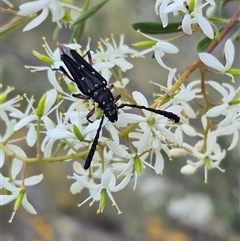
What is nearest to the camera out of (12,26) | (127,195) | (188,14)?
(188,14)

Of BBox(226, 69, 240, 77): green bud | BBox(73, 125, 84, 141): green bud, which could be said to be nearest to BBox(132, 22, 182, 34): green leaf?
BBox(226, 69, 240, 77): green bud

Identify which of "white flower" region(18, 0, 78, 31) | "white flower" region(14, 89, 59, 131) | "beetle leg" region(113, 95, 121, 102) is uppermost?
"white flower" region(18, 0, 78, 31)

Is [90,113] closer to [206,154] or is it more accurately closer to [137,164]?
[137,164]

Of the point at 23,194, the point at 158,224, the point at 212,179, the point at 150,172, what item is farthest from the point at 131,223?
the point at 23,194

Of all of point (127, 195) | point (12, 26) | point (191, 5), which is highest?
point (191, 5)

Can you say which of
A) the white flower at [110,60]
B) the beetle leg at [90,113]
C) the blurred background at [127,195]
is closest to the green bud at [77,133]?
the beetle leg at [90,113]

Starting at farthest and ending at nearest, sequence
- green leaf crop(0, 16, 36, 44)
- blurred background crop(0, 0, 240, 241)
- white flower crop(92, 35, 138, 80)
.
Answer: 1. blurred background crop(0, 0, 240, 241)
2. green leaf crop(0, 16, 36, 44)
3. white flower crop(92, 35, 138, 80)

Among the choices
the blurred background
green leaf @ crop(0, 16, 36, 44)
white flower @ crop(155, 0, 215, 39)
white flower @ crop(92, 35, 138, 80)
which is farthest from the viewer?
the blurred background

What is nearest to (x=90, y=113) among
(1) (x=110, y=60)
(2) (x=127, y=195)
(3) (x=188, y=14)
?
(1) (x=110, y=60)

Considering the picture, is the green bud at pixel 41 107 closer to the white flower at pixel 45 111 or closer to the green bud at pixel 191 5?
the white flower at pixel 45 111

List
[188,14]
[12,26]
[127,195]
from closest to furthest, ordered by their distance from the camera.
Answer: [188,14] < [12,26] < [127,195]

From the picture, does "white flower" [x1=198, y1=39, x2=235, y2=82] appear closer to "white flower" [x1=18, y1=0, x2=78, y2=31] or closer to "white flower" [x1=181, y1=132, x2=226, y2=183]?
"white flower" [x1=181, y1=132, x2=226, y2=183]
